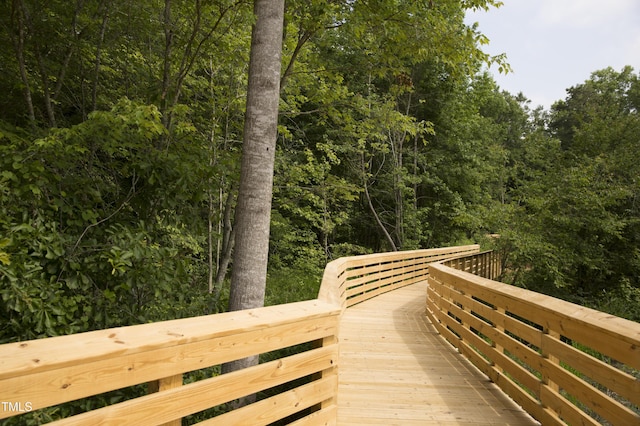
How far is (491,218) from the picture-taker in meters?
14.7

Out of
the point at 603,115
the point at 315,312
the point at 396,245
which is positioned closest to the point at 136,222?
the point at 315,312

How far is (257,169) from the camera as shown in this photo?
4180 mm

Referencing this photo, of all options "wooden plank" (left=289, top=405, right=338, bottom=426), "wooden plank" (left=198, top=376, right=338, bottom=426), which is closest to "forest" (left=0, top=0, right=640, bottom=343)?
"wooden plank" (left=198, top=376, right=338, bottom=426)

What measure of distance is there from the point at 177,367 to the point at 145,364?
0.50ft

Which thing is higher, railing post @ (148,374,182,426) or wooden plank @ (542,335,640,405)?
railing post @ (148,374,182,426)

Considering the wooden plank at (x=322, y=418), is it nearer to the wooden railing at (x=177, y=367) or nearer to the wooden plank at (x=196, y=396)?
the wooden railing at (x=177, y=367)

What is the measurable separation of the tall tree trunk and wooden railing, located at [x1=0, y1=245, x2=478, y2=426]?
153 cm

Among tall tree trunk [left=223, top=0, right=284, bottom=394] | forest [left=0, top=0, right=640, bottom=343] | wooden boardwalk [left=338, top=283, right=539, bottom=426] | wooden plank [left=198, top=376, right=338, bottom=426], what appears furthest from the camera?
tall tree trunk [left=223, top=0, right=284, bottom=394]

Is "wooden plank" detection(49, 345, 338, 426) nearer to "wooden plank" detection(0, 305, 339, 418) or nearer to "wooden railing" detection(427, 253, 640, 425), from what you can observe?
"wooden plank" detection(0, 305, 339, 418)

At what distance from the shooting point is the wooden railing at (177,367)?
54.4 inches

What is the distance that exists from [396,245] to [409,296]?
9.80 metres

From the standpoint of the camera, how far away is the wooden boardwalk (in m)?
3.55

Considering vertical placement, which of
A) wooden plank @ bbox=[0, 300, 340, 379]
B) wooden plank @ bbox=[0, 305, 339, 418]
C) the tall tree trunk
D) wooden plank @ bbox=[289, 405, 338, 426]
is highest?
the tall tree trunk

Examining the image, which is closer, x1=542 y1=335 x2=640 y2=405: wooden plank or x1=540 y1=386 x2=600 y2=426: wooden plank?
x1=542 y1=335 x2=640 y2=405: wooden plank
